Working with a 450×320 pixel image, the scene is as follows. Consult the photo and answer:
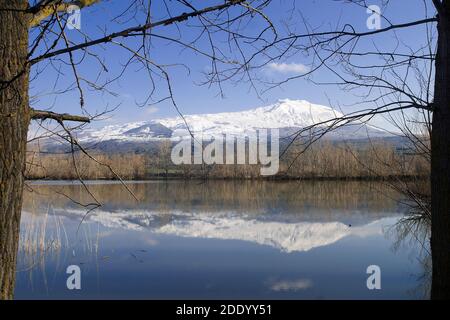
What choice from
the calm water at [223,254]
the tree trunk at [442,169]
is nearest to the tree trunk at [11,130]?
the calm water at [223,254]

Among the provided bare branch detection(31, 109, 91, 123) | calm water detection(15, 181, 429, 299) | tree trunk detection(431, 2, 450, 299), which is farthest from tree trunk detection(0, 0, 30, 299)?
tree trunk detection(431, 2, 450, 299)

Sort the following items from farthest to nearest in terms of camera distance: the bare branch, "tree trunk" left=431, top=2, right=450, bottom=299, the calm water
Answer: the calm water → the bare branch → "tree trunk" left=431, top=2, right=450, bottom=299

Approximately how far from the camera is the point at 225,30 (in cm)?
195

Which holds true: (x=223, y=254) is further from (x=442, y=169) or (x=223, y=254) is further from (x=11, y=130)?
(x=11, y=130)

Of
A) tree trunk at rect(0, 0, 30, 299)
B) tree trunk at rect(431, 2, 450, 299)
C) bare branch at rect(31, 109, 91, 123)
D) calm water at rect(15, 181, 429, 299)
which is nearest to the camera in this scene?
tree trunk at rect(0, 0, 30, 299)

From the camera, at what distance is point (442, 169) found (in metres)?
1.77

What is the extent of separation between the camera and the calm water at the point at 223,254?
5430 millimetres

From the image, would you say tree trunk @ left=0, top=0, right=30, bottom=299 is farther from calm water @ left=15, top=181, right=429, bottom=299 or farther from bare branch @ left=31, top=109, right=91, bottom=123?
calm water @ left=15, top=181, right=429, bottom=299

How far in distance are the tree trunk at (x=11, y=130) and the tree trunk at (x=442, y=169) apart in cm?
170

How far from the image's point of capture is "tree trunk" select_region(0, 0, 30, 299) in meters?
1.63

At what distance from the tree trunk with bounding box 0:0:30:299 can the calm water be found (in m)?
1.04

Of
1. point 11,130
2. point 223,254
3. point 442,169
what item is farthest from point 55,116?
point 223,254

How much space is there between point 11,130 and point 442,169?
69.5 inches

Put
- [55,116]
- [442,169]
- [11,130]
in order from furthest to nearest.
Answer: [55,116] < [442,169] < [11,130]
